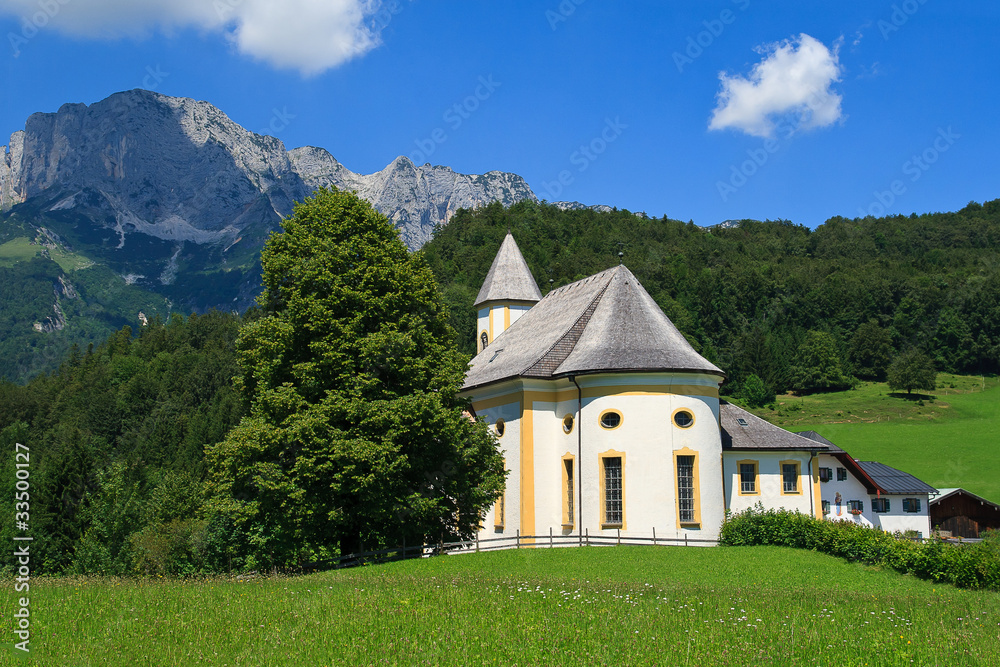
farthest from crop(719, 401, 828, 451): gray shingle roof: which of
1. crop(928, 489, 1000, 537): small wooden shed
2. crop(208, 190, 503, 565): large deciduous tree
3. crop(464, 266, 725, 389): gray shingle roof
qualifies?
crop(928, 489, 1000, 537): small wooden shed

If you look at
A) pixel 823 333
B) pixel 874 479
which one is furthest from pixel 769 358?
pixel 874 479

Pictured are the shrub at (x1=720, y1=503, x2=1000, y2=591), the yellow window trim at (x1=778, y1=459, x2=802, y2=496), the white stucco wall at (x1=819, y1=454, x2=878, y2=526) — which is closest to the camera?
the shrub at (x1=720, y1=503, x2=1000, y2=591)

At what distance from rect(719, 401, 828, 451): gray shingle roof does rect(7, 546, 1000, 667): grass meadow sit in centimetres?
1334

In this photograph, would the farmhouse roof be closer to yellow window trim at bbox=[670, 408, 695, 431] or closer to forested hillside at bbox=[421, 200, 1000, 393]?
yellow window trim at bbox=[670, 408, 695, 431]

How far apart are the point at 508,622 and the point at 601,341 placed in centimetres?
1842

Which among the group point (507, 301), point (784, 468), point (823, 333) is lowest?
point (784, 468)

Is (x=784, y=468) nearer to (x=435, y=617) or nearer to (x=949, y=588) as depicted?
(x=949, y=588)

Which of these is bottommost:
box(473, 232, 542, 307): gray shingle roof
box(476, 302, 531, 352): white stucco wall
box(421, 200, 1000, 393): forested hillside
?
box(476, 302, 531, 352): white stucco wall

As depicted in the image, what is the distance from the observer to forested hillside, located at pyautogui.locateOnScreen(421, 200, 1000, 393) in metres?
105

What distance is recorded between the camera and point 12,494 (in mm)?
58750

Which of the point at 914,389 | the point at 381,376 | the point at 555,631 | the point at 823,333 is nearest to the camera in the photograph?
the point at 555,631

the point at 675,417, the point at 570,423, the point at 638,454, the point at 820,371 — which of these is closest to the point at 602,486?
the point at 638,454

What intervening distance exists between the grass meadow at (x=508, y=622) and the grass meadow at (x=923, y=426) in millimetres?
49435

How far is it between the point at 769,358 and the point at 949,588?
293ft
